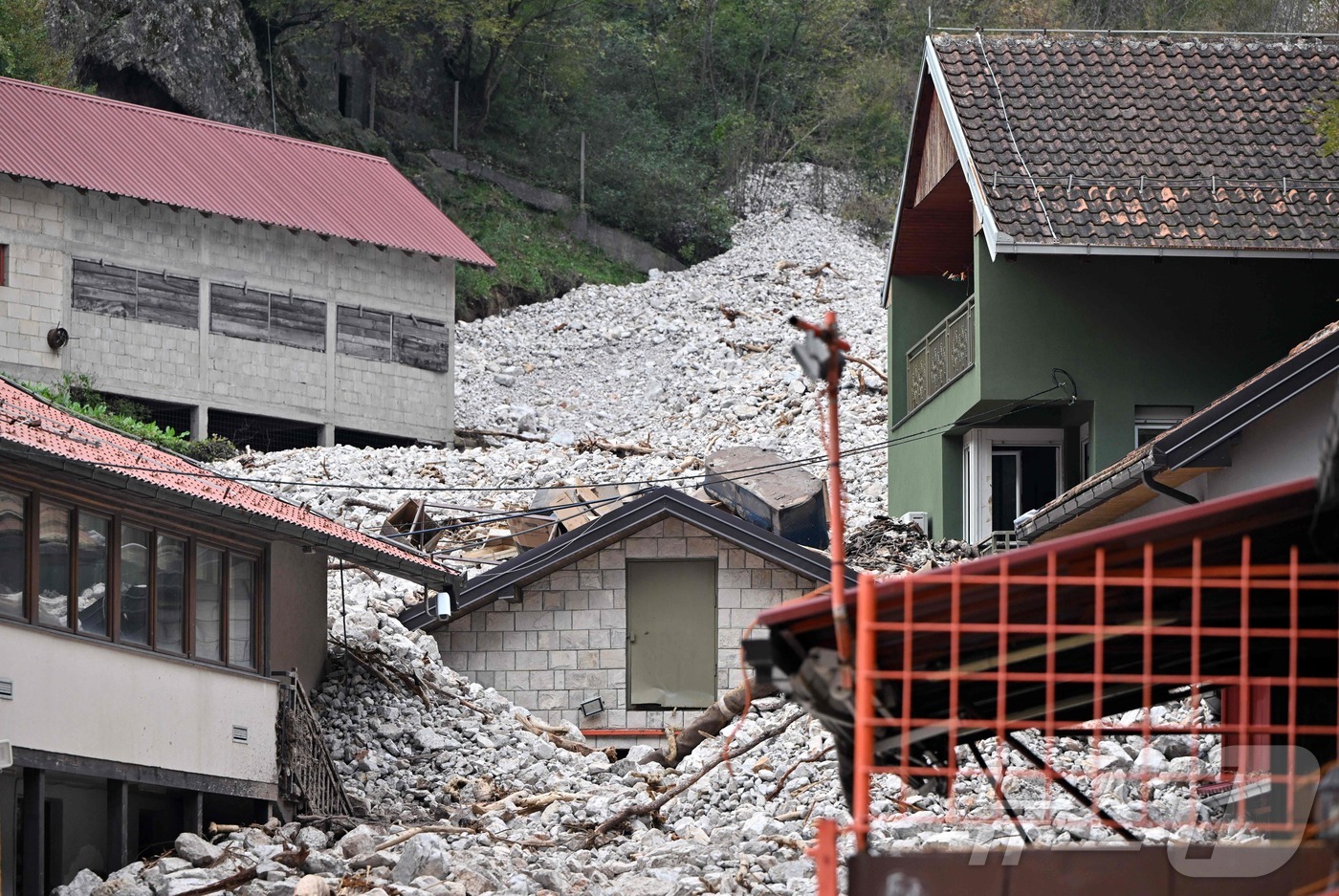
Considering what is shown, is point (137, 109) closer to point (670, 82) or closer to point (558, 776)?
point (558, 776)

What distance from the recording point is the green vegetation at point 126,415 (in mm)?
32031

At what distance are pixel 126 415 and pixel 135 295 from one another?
2269mm

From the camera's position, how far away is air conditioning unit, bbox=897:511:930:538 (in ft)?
91.6

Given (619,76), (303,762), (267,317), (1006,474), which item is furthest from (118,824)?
(619,76)

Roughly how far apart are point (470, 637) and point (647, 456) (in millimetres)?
12564

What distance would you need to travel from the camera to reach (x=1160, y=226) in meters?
22.6

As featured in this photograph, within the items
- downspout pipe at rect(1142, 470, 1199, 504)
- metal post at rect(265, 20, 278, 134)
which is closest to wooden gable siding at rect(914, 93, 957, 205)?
downspout pipe at rect(1142, 470, 1199, 504)

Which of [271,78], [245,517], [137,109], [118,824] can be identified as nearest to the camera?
[118,824]

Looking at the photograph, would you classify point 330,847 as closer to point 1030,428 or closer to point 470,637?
point 470,637

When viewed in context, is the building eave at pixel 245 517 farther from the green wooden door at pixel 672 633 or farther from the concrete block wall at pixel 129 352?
the concrete block wall at pixel 129 352

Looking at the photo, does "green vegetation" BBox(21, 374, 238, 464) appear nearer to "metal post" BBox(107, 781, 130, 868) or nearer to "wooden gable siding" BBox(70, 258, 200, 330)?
"wooden gable siding" BBox(70, 258, 200, 330)

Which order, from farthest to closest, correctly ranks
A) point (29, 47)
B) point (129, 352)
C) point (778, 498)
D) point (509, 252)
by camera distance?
1. point (509, 252)
2. point (29, 47)
3. point (129, 352)
4. point (778, 498)

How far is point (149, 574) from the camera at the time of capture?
17078 mm

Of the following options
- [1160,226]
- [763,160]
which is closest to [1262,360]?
[1160,226]
